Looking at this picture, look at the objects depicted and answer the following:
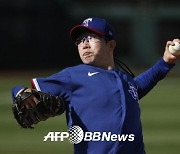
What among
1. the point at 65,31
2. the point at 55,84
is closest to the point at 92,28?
the point at 55,84

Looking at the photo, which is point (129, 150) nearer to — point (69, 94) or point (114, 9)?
point (69, 94)

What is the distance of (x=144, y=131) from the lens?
10.0m

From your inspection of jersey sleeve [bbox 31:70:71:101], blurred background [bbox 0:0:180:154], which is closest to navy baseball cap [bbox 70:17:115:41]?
jersey sleeve [bbox 31:70:71:101]

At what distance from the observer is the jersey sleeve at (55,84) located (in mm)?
4238

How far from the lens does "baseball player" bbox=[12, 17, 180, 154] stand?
423cm

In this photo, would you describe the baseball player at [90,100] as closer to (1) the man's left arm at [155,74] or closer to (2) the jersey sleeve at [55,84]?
(2) the jersey sleeve at [55,84]

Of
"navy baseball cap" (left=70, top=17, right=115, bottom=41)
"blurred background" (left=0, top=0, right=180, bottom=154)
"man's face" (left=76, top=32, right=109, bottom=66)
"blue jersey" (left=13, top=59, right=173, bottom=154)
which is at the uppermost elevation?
"navy baseball cap" (left=70, top=17, right=115, bottom=41)

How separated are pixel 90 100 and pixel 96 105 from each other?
0.05 metres

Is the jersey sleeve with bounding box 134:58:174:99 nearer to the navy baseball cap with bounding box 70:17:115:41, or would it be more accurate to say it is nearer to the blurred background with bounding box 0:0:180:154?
the navy baseball cap with bounding box 70:17:115:41

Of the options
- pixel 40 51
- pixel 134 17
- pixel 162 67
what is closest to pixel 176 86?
pixel 134 17

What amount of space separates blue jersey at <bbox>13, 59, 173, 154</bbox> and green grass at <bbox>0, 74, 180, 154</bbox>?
3862 millimetres

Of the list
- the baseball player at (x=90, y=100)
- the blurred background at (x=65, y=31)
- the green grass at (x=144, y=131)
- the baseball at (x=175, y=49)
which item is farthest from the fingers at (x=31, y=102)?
the blurred background at (x=65, y=31)

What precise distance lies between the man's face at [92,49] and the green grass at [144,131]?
3.86 m

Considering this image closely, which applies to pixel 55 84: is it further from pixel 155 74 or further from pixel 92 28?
pixel 155 74
